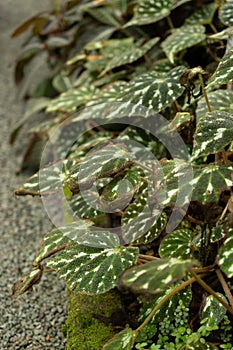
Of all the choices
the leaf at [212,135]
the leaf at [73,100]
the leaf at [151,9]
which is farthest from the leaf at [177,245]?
the leaf at [151,9]

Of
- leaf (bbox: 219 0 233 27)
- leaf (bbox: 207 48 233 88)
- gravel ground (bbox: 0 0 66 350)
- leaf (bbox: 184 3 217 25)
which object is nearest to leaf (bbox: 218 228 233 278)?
leaf (bbox: 207 48 233 88)

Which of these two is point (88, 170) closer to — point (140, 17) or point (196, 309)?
point (196, 309)

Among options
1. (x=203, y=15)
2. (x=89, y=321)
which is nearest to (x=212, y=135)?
(x=89, y=321)

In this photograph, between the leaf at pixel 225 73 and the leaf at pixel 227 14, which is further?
the leaf at pixel 227 14

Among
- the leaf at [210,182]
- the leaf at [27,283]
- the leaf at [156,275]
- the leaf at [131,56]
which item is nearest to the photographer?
the leaf at [156,275]

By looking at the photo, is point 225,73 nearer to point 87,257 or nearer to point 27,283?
point 87,257

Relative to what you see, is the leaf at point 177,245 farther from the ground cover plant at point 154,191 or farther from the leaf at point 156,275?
the leaf at point 156,275
